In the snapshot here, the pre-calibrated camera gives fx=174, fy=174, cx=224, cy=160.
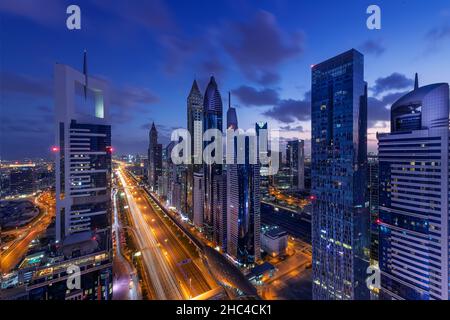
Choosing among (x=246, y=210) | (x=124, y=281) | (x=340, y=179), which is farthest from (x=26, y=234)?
(x=340, y=179)

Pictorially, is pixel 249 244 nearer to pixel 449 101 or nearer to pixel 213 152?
pixel 213 152

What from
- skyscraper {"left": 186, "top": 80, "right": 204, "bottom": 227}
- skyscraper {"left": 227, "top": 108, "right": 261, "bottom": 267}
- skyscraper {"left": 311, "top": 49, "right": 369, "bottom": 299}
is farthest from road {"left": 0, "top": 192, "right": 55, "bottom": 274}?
skyscraper {"left": 311, "top": 49, "right": 369, "bottom": 299}

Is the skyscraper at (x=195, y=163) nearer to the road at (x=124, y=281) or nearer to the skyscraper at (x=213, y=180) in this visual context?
the skyscraper at (x=213, y=180)

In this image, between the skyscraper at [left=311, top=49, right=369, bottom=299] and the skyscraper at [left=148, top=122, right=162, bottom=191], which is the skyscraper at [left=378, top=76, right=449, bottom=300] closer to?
the skyscraper at [left=311, top=49, right=369, bottom=299]

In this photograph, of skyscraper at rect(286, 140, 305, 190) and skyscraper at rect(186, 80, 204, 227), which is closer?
skyscraper at rect(186, 80, 204, 227)

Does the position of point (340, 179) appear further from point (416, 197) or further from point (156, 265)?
point (156, 265)
